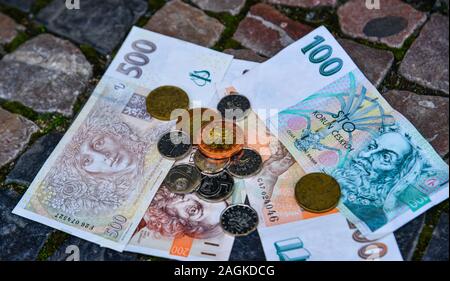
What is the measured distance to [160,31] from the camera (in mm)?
2381

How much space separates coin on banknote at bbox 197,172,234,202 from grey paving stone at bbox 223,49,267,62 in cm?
52

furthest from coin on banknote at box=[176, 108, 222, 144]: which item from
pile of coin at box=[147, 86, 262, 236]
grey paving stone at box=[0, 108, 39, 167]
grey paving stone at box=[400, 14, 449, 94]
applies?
grey paving stone at box=[400, 14, 449, 94]

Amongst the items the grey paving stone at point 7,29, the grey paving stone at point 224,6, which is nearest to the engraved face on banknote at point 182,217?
the grey paving stone at point 224,6

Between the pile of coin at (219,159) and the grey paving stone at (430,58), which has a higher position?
the grey paving stone at (430,58)

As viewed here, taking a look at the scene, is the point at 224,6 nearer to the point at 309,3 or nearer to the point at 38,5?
the point at 309,3

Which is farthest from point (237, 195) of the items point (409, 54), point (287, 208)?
point (409, 54)

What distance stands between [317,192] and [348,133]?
0.26 m

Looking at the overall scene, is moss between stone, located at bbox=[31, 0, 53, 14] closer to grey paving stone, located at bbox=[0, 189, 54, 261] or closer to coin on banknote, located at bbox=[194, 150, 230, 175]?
grey paving stone, located at bbox=[0, 189, 54, 261]

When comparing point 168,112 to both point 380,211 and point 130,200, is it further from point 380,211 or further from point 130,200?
point 380,211

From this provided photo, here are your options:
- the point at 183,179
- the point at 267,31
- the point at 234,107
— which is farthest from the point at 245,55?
the point at 183,179

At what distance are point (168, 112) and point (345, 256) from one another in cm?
81

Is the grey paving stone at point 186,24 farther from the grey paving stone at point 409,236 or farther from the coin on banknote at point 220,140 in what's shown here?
the grey paving stone at point 409,236

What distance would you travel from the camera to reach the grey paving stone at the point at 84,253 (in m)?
1.86

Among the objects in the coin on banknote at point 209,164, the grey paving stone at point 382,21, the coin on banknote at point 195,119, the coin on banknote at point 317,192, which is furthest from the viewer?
the grey paving stone at point 382,21
